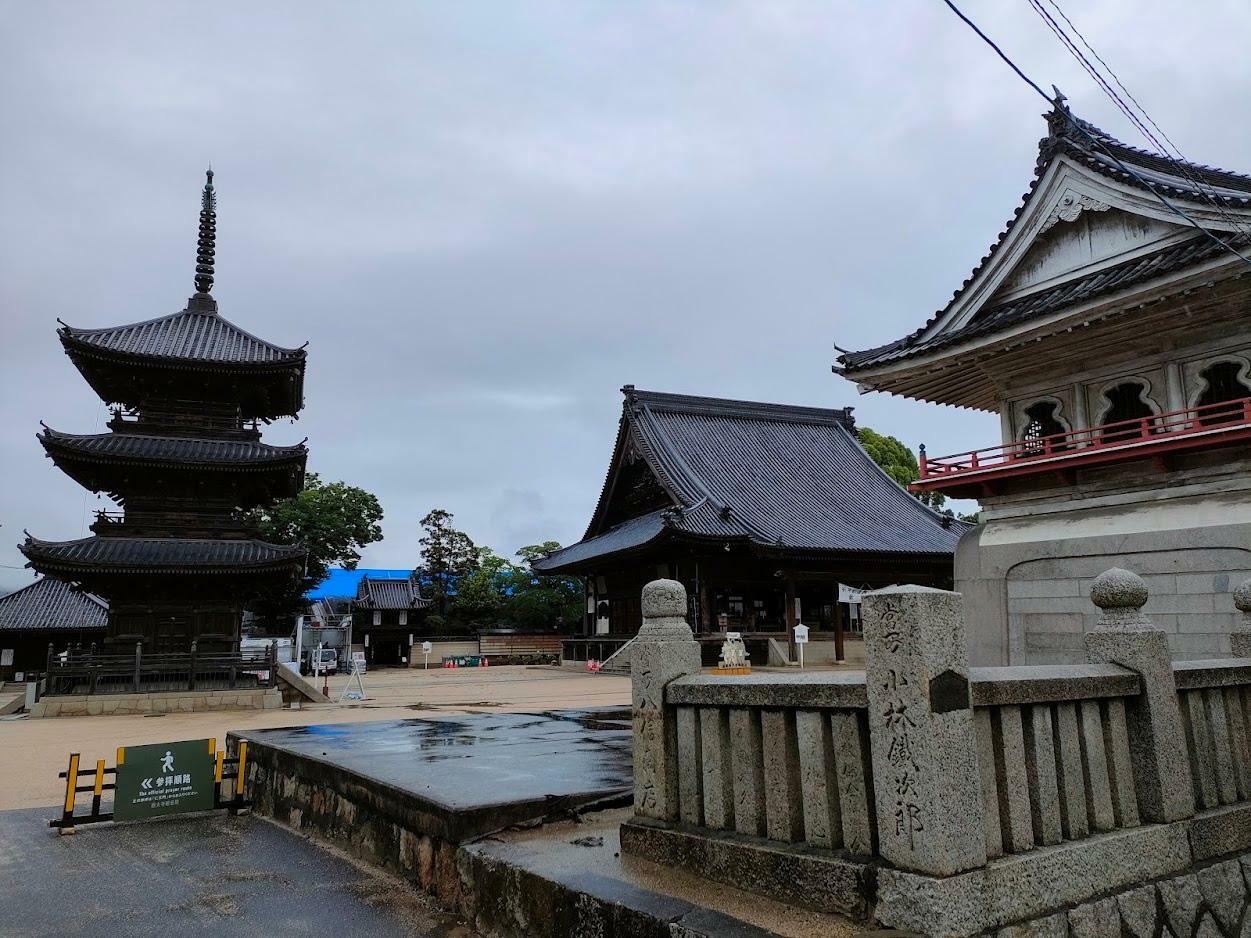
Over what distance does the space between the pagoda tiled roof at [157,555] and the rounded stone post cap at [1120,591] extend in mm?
22661

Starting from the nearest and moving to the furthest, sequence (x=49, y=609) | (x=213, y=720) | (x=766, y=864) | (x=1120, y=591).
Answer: (x=766, y=864) → (x=1120, y=591) → (x=213, y=720) → (x=49, y=609)

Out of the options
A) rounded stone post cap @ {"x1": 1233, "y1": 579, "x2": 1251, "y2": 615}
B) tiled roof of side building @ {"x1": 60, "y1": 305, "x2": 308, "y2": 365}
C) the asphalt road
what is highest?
tiled roof of side building @ {"x1": 60, "y1": 305, "x2": 308, "y2": 365}

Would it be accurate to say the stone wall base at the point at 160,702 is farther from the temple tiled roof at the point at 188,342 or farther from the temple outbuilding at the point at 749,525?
the temple outbuilding at the point at 749,525

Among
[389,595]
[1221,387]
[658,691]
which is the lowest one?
[658,691]

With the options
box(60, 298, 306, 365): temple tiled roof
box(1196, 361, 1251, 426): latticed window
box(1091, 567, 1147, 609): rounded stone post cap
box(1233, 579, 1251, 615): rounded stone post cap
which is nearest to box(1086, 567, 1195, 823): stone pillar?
box(1091, 567, 1147, 609): rounded stone post cap

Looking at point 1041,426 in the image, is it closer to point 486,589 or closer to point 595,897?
point 595,897

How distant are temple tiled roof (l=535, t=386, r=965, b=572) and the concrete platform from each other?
52.6 feet

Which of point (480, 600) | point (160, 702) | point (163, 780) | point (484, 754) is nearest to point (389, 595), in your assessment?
point (480, 600)

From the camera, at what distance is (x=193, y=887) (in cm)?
612

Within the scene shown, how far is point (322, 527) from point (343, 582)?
20.9 feet

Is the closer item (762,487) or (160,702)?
(160,702)

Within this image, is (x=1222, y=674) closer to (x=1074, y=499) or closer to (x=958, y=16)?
(x=958, y=16)

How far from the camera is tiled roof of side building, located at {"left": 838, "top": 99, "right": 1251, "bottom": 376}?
36.6 ft

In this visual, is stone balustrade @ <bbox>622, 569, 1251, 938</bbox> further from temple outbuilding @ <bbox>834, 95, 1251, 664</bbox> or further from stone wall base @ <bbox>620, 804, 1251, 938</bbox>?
temple outbuilding @ <bbox>834, 95, 1251, 664</bbox>
